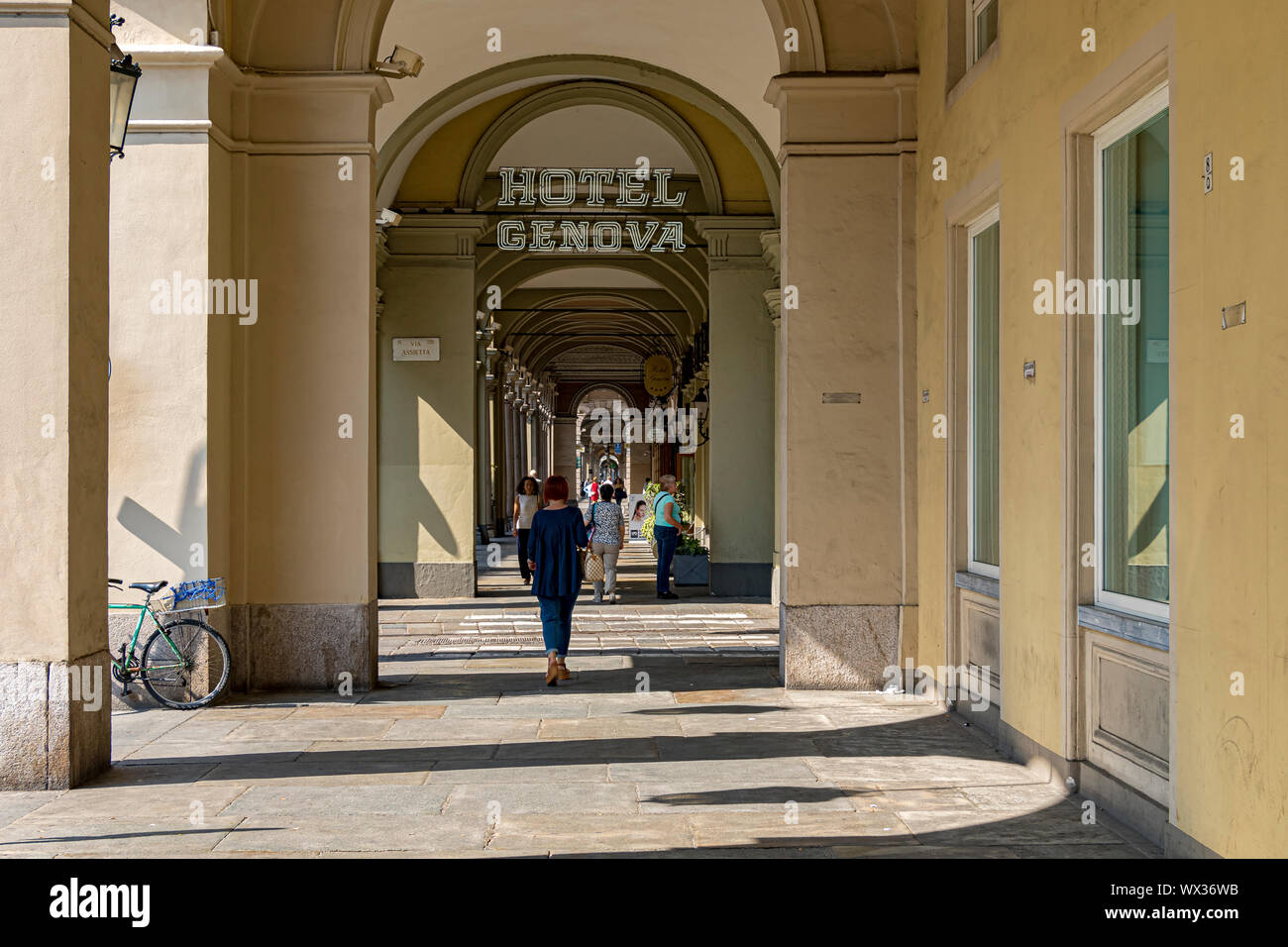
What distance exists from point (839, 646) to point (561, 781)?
336 centimetres

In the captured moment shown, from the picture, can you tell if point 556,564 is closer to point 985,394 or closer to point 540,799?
point 985,394

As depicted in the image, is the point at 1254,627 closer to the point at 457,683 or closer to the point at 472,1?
the point at 457,683

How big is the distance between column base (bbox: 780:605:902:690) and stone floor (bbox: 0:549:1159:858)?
19cm

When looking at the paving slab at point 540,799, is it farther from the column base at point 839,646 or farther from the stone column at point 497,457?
the stone column at point 497,457

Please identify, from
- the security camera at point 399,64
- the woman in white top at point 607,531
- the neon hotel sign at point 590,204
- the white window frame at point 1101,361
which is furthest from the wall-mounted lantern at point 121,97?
the neon hotel sign at point 590,204

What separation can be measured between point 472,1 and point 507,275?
10401 millimetres

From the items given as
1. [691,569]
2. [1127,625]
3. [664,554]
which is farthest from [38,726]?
[691,569]

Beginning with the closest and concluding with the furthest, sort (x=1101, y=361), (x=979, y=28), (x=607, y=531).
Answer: (x=1101, y=361) < (x=979, y=28) < (x=607, y=531)

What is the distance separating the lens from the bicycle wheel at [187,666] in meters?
8.13

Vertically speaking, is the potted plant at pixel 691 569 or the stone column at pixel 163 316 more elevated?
the stone column at pixel 163 316

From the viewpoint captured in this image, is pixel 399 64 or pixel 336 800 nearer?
pixel 336 800

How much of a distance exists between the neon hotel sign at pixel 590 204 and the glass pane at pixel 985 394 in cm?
882

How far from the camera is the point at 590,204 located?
690 inches

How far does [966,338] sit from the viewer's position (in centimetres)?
822
